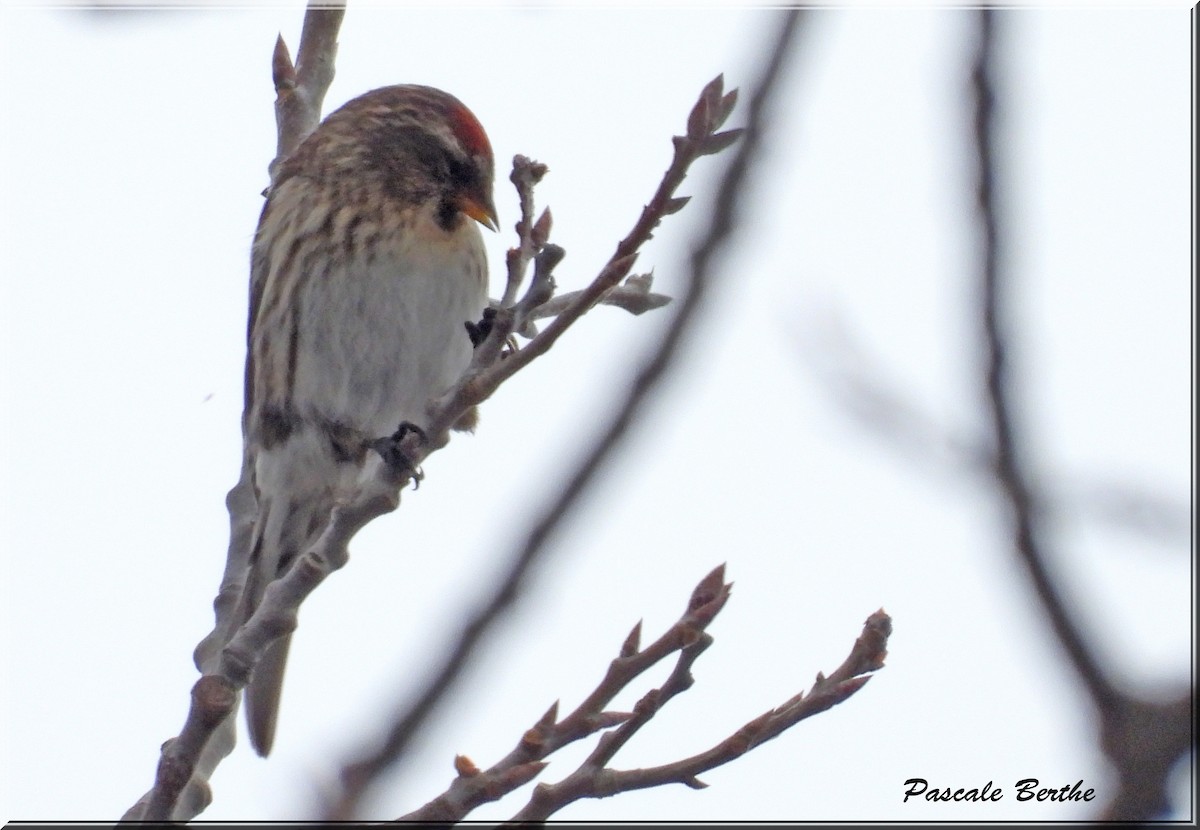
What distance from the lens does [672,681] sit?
6.93 feet

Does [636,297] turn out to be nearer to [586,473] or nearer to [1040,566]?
[586,473]

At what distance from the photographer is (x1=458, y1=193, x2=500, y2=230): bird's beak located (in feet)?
14.5

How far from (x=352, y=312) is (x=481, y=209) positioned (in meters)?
0.52

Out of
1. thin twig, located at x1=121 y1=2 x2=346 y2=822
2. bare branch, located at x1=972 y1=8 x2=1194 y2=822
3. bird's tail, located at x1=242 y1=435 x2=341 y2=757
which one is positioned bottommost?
bird's tail, located at x1=242 y1=435 x2=341 y2=757

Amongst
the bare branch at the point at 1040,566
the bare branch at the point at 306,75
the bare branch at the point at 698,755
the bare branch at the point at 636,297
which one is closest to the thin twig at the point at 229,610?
the bare branch at the point at 306,75

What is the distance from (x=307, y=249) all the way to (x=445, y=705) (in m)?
3.39

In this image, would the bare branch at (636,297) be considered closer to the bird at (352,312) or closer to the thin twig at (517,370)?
the thin twig at (517,370)

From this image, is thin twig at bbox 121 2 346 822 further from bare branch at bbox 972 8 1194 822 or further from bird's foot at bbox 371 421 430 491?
bare branch at bbox 972 8 1194 822

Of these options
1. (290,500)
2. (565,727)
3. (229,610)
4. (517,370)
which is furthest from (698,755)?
(290,500)

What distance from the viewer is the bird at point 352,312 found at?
446 centimetres

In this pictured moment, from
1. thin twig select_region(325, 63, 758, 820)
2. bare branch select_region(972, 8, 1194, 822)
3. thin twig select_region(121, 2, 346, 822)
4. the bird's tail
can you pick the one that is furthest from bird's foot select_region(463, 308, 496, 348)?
the bird's tail

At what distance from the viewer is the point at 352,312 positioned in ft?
14.7

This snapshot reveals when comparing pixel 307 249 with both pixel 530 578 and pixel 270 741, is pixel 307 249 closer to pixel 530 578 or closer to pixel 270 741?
pixel 270 741

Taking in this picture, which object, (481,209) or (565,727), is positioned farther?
(481,209)
